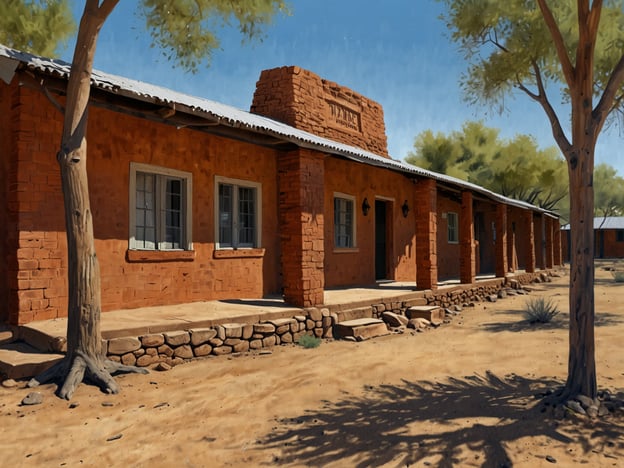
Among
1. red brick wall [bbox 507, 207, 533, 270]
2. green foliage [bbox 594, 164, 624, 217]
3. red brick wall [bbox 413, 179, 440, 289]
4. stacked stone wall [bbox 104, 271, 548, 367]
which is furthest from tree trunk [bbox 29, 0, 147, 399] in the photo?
green foliage [bbox 594, 164, 624, 217]

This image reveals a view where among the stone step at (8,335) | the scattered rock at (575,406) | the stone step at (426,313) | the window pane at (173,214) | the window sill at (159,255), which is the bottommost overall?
the scattered rock at (575,406)

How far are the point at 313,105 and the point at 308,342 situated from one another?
6412mm

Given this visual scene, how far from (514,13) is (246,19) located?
4670 mm

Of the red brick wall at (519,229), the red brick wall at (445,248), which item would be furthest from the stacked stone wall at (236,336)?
the red brick wall at (519,229)

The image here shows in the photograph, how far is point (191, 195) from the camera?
834 cm

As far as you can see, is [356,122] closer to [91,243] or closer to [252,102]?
[252,102]

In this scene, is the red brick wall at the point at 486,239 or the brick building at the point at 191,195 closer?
the brick building at the point at 191,195

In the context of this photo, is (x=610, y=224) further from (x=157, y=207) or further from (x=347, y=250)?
(x=157, y=207)

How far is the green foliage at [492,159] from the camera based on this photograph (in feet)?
108

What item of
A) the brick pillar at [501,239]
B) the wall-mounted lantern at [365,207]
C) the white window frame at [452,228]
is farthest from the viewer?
the white window frame at [452,228]

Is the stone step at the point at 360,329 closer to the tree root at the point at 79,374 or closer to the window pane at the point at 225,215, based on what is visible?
the window pane at the point at 225,215

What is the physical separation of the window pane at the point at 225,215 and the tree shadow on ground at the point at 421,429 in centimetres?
455

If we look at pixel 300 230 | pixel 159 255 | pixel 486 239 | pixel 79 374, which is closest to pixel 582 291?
pixel 300 230

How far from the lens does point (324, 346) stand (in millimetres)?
8031
